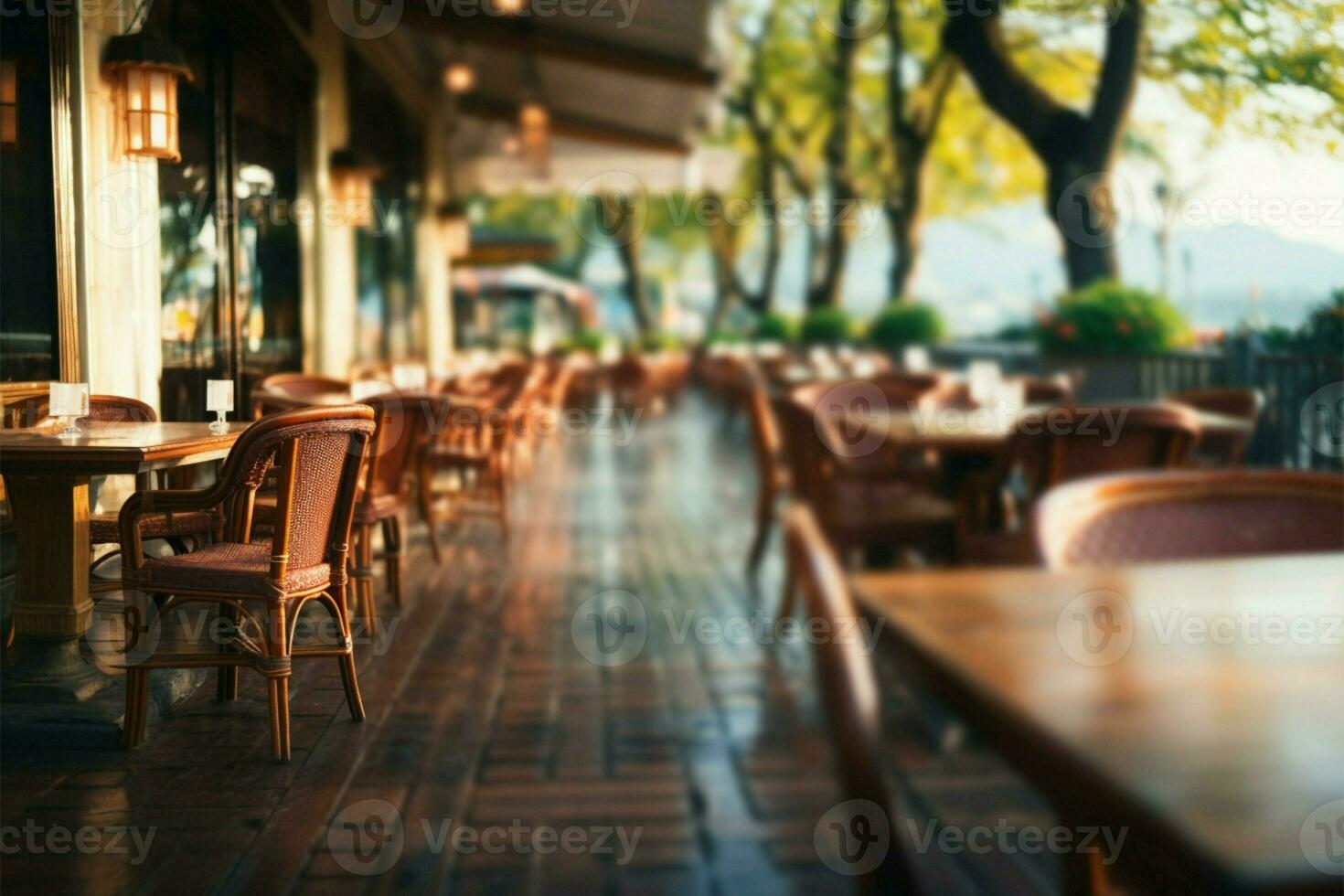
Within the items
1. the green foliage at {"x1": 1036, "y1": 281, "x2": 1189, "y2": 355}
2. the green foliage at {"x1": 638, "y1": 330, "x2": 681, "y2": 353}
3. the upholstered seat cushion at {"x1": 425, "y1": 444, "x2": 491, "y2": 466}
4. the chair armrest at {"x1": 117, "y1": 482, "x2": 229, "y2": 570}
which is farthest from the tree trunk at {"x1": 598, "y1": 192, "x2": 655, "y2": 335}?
the chair armrest at {"x1": 117, "y1": 482, "x2": 229, "y2": 570}

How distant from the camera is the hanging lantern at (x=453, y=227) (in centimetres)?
1244

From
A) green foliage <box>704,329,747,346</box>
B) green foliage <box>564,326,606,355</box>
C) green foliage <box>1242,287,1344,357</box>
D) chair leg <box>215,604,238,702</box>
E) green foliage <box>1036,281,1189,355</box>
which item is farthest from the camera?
green foliage <box>704,329,747,346</box>

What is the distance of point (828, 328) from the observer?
15.7 meters

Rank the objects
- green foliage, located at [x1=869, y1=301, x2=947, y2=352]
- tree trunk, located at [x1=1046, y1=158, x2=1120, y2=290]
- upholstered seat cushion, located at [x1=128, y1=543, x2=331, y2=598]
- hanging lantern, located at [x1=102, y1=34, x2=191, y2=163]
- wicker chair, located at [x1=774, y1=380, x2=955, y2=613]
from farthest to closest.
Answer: green foliage, located at [x1=869, y1=301, x2=947, y2=352] < tree trunk, located at [x1=1046, y1=158, x2=1120, y2=290] < wicker chair, located at [x1=774, y1=380, x2=955, y2=613] < hanging lantern, located at [x1=102, y1=34, x2=191, y2=163] < upholstered seat cushion, located at [x1=128, y1=543, x2=331, y2=598]

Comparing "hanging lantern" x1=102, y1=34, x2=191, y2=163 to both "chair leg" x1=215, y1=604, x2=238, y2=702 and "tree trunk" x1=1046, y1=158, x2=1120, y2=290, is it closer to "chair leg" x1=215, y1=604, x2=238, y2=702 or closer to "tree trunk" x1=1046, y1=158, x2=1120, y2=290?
"chair leg" x1=215, y1=604, x2=238, y2=702

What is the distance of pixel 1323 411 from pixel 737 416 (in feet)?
32.9

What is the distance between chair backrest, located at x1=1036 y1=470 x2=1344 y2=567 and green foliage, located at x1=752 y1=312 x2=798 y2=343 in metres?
17.3

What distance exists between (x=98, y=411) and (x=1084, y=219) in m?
6.22

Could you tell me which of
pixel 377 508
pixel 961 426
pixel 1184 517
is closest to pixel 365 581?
pixel 377 508

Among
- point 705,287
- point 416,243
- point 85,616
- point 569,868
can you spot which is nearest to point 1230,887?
point 569,868

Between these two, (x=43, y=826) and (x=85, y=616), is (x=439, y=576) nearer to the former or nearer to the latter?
(x=85, y=616)

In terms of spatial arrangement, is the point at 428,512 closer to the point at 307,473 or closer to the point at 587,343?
the point at 307,473

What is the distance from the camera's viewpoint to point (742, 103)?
1900cm

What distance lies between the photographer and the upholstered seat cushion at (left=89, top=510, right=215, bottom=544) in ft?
11.5
